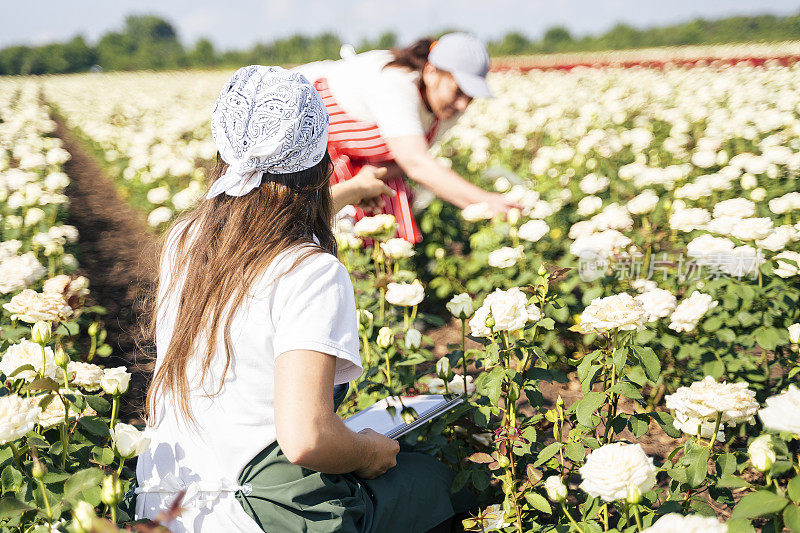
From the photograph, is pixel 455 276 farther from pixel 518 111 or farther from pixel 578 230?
pixel 518 111

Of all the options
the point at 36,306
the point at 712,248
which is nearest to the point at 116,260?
the point at 36,306

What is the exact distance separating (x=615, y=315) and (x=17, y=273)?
6.17 ft

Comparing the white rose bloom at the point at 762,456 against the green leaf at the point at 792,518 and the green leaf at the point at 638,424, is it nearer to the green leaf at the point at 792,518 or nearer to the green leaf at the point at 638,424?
the green leaf at the point at 792,518

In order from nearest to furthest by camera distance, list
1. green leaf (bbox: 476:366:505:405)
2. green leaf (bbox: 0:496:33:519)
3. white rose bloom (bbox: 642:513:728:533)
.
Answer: white rose bloom (bbox: 642:513:728:533) < green leaf (bbox: 0:496:33:519) < green leaf (bbox: 476:366:505:405)

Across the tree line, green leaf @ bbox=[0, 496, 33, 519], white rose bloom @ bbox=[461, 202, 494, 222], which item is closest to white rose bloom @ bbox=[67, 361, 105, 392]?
green leaf @ bbox=[0, 496, 33, 519]

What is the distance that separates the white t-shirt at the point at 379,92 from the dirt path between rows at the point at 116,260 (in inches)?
37.4

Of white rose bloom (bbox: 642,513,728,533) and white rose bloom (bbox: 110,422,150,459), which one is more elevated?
white rose bloom (bbox: 642,513,728,533)

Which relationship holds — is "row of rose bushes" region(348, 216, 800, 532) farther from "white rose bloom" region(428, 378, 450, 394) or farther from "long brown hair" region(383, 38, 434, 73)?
"long brown hair" region(383, 38, 434, 73)

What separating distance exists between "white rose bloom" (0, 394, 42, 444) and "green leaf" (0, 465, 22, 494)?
0.49 ft

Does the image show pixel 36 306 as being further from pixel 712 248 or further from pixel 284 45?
pixel 284 45

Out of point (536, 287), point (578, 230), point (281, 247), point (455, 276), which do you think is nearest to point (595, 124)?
point (455, 276)

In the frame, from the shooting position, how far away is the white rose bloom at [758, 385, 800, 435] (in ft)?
2.78

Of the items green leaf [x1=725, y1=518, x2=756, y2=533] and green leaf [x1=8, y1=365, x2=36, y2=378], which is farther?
green leaf [x1=8, y1=365, x2=36, y2=378]

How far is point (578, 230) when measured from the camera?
2295 mm
